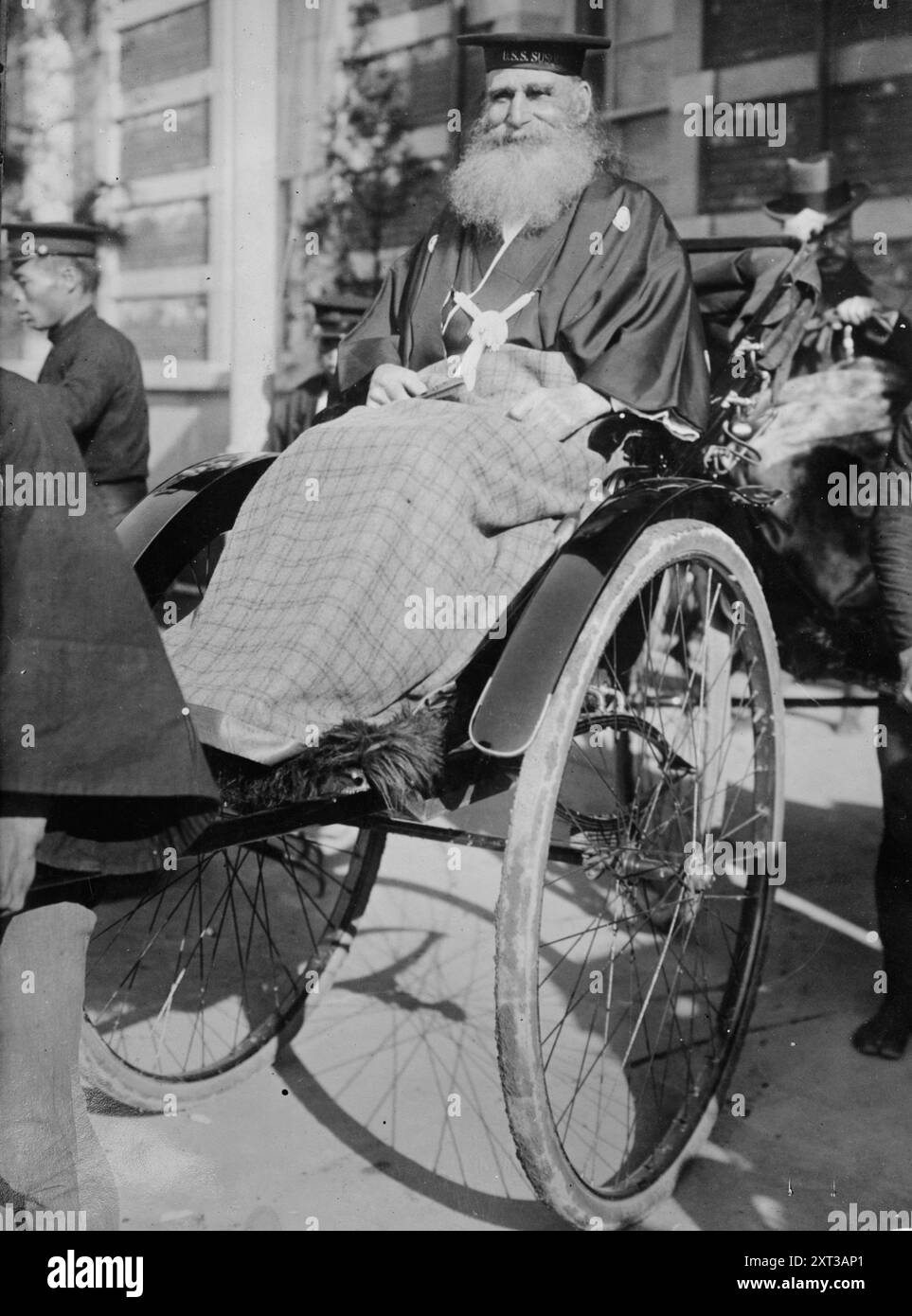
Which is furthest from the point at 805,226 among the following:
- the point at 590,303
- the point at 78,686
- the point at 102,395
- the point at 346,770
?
the point at 78,686

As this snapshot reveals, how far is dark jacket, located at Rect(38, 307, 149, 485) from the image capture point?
14.3 ft

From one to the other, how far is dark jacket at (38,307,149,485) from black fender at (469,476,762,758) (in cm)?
252

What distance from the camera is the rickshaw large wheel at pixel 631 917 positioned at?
1.99m

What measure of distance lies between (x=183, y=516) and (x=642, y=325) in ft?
3.56

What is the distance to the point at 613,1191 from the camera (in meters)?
2.26

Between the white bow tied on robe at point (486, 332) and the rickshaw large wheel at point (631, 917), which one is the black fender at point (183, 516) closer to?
the white bow tied on robe at point (486, 332)

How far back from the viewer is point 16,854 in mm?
1544

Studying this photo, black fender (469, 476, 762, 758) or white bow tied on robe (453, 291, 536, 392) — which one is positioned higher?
white bow tied on robe (453, 291, 536, 392)

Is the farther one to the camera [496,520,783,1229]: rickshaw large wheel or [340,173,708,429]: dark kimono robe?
[340,173,708,429]: dark kimono robe

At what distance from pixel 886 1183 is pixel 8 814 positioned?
1834 mm

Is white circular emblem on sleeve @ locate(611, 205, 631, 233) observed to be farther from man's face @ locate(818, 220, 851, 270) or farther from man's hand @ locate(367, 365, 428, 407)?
man's face @ locate(818, 220, 851, 270)

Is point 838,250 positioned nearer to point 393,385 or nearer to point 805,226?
point 805,226

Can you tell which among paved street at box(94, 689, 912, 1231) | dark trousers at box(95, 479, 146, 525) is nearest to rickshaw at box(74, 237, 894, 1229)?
paved street at box(94, 689, 912, 1231)

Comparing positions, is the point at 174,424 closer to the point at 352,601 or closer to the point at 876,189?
the point at 876,189
